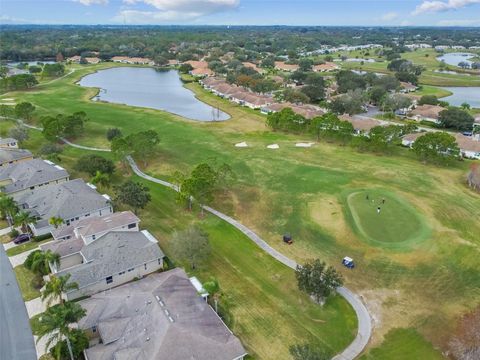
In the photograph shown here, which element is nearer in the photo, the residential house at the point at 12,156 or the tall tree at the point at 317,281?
the tall tree at the point at 317,281

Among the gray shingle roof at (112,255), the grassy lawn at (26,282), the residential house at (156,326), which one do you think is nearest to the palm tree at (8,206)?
the grassy lawn at (26,282)

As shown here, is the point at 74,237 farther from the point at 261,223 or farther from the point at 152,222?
the point at 261,223

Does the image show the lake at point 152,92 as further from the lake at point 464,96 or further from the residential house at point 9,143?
the lake at point 464,96

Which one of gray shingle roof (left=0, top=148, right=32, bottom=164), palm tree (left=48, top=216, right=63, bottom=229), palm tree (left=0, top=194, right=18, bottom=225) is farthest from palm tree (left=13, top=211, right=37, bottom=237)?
gray shingle roof (left=0, top=148, right=32, bottom=164)

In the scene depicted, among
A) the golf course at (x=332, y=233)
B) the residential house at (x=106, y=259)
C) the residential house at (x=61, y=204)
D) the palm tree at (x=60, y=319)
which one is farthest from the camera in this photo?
the residential house at (x=61, y=204)

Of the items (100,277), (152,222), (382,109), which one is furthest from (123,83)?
(100,277)

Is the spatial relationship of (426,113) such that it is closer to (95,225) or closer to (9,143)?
(95,225)

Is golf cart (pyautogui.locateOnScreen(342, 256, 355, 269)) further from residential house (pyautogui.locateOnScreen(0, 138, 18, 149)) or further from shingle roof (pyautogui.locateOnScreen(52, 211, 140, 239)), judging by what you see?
residential house (pyautogui.locateOnScreen(0, 138, 18, 149))
